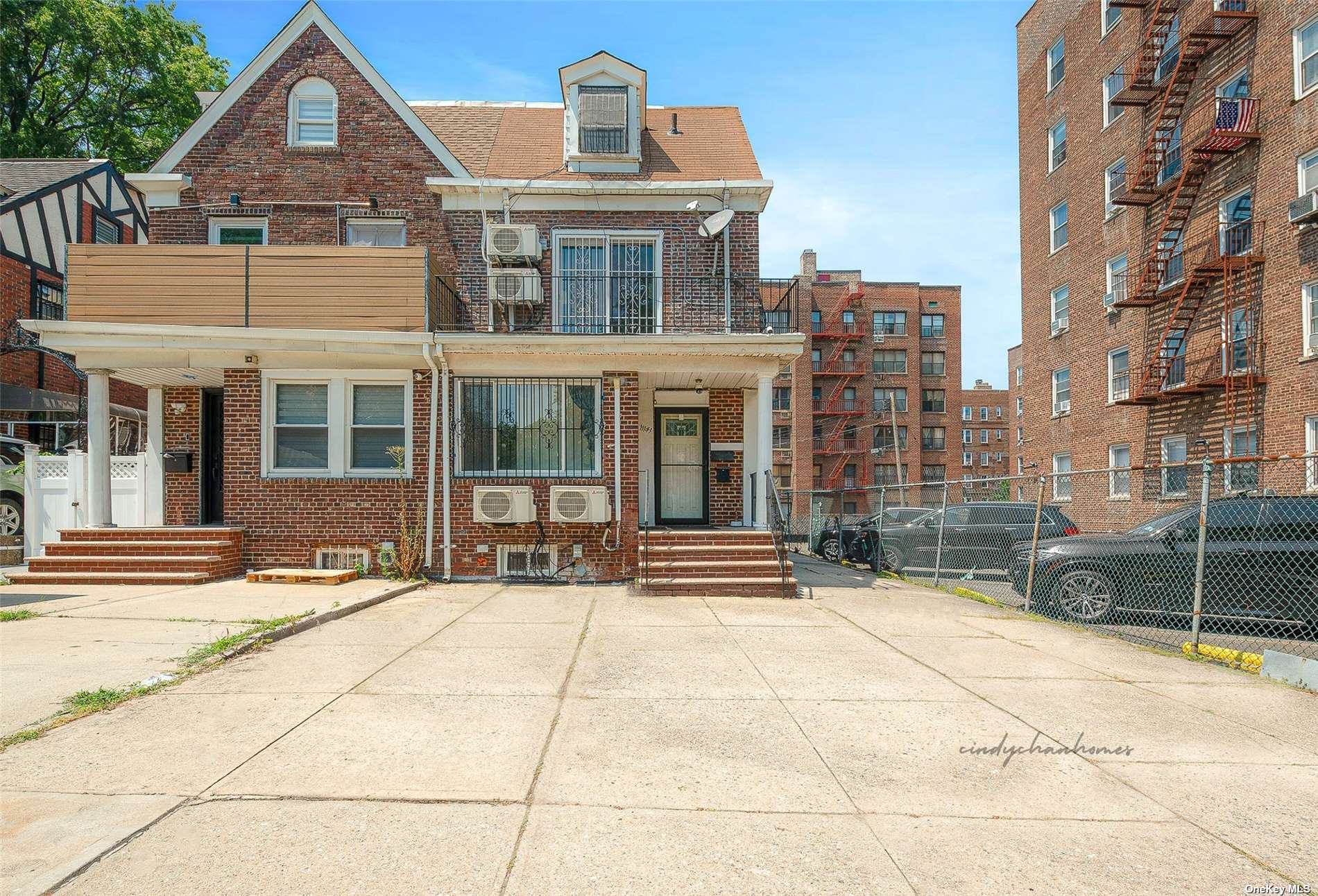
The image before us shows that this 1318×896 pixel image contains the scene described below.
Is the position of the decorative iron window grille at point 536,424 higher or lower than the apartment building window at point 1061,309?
lower

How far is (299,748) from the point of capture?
4.40 metres

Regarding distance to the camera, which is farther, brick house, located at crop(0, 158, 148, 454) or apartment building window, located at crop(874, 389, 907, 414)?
Result: apartment building window, located at crop(874, 389, 907, 414)

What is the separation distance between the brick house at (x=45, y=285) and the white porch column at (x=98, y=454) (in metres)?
5.88

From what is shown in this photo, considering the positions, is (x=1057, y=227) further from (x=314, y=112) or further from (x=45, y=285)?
(x=45, y=285)

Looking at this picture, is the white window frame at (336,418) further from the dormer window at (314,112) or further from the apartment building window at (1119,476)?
the apartment building window at (1119,476)

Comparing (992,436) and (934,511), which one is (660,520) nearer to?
(934,511)

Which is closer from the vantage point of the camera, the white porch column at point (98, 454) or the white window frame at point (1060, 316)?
the white porch column at point (98, 454)

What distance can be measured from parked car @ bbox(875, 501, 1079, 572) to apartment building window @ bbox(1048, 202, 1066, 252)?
53.2 ft

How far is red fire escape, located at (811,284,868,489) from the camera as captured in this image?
53.0 meters

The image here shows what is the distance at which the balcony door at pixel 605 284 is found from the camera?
1425 cm

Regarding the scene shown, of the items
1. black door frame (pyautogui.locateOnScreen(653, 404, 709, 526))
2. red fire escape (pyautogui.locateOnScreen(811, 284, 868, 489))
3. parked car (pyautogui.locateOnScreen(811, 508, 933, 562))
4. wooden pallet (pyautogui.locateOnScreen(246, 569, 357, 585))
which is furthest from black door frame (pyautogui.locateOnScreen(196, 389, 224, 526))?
red fire escape (pyautogui.locateOnScreen(811, 284, 868, 489))

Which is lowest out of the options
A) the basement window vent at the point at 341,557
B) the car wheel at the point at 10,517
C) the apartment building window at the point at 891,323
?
the basement window vent at the point at 341,557

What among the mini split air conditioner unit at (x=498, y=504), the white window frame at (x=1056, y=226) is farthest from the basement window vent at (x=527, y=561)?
the white window frame at (x=1056, y=226)

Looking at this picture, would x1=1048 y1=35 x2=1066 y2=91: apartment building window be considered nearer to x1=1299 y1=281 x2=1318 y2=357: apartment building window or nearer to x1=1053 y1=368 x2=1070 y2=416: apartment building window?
x1=1053 y1=368 x2=1070 y2=416: apartment building window
